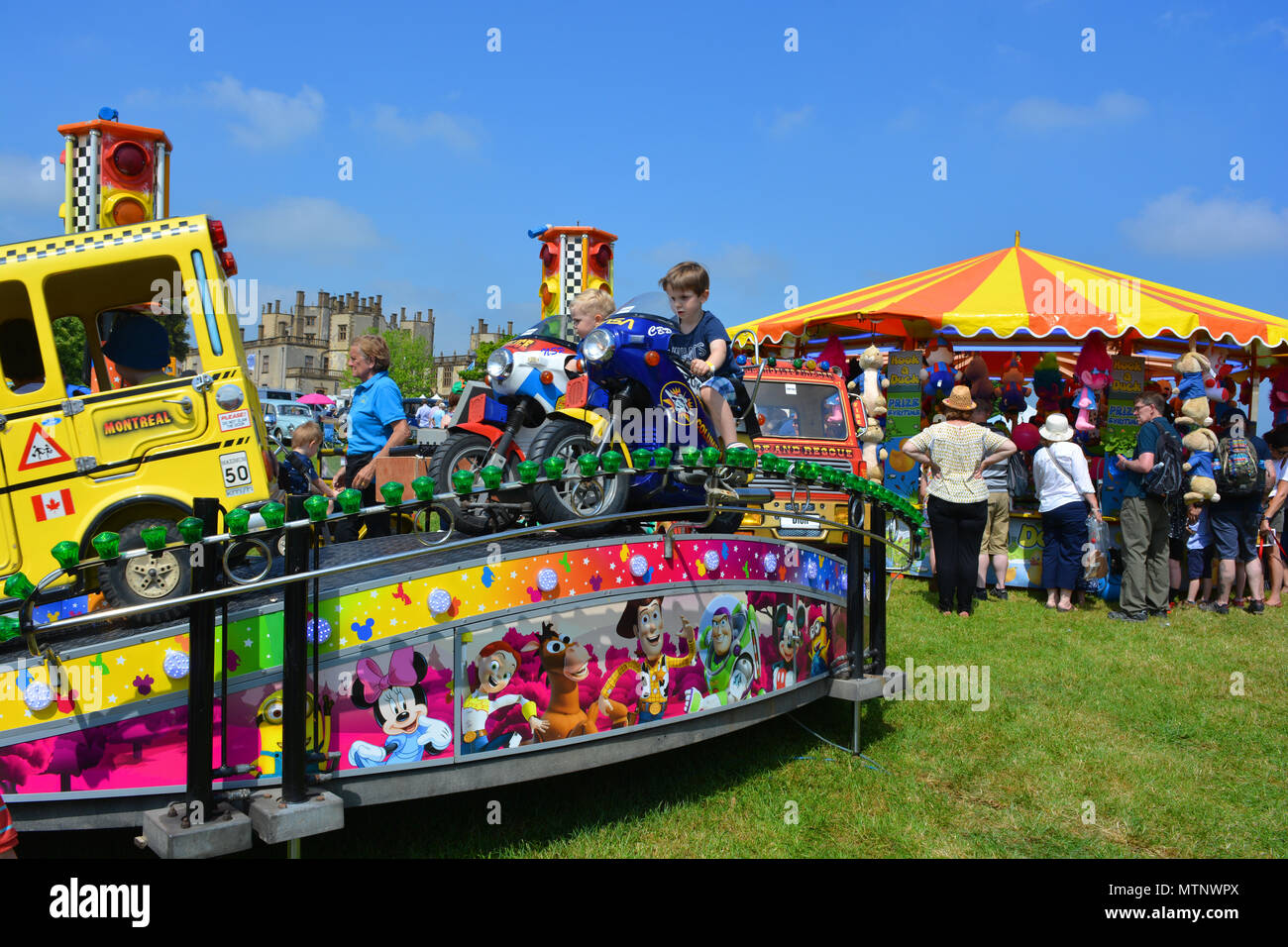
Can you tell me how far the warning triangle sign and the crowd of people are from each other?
7.40 meters

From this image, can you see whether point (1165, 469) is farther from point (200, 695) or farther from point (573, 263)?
point (200, 695)

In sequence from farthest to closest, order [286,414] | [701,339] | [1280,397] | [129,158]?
[286,414]
[1280,397]
[129,158]
[701,339]

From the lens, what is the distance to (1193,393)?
10492mm

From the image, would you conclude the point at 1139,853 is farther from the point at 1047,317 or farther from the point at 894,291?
the point at 894,291

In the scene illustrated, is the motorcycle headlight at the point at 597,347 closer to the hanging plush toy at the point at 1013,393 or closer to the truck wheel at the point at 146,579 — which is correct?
the truck wheel at the point at 146,579

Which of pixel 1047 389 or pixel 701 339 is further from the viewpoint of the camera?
pixel 1047 389

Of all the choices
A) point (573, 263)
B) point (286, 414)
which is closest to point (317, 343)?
point (286, 414)

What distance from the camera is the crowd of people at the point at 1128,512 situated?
9266 mm

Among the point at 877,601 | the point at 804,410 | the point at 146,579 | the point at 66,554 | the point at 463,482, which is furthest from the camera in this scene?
the point at 804,410

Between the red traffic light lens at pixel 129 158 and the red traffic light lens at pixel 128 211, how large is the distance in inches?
7.5

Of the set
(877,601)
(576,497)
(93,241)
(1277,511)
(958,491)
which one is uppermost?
(93,241)

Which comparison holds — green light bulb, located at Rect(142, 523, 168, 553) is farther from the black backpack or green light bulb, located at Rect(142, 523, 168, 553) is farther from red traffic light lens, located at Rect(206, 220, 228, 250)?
the black backpack

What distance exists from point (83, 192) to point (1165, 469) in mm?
9743

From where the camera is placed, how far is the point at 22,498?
454 centimetres
